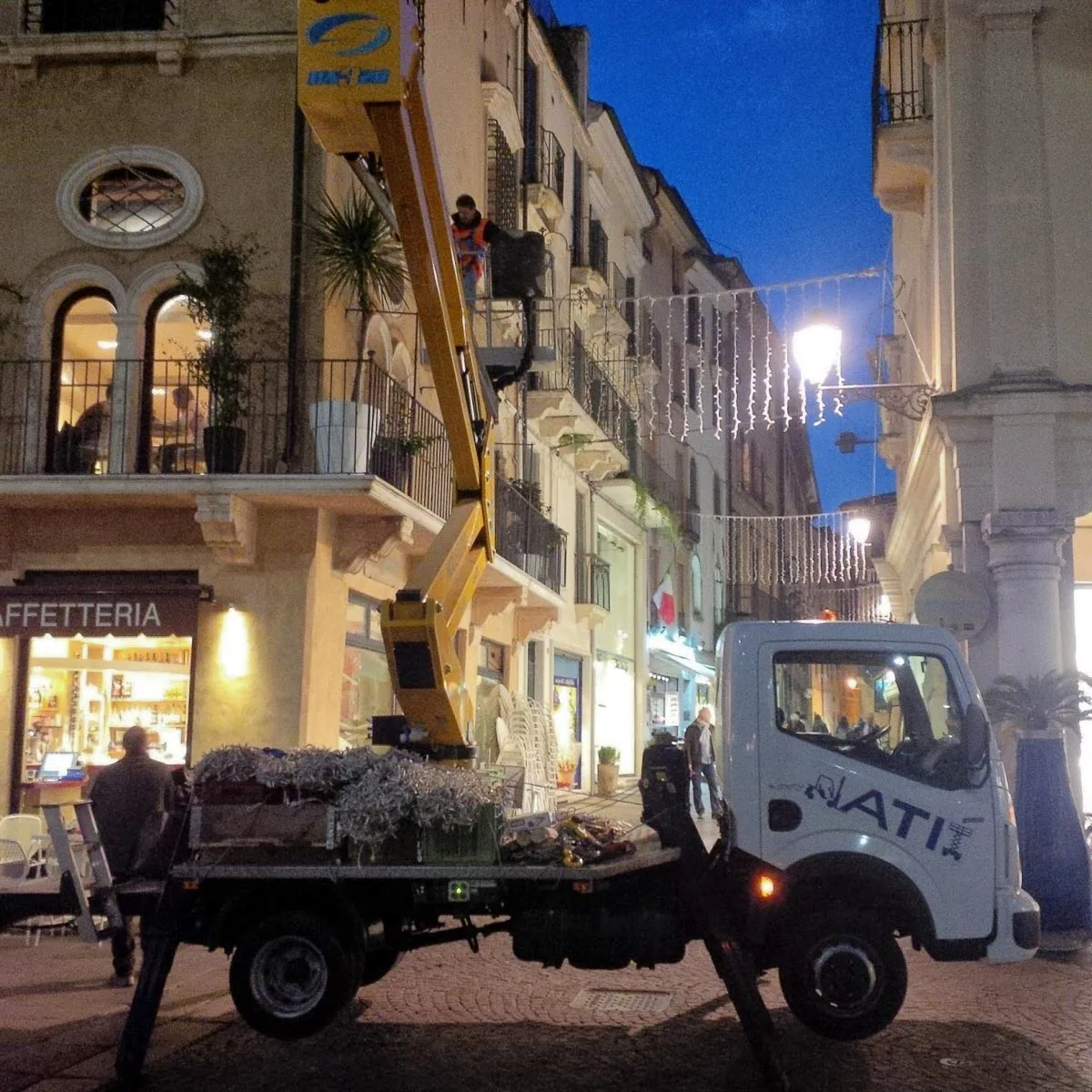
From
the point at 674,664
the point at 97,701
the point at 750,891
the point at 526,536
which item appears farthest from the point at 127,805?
the point at 674,664

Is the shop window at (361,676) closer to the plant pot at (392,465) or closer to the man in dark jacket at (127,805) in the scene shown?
the plant pot at (392,465)

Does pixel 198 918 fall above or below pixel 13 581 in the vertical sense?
below

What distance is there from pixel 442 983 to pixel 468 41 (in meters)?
15.0

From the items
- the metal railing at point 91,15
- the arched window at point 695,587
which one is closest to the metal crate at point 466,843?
the metal railing at point 91,15

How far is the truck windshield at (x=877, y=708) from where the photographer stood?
7609 millimetres

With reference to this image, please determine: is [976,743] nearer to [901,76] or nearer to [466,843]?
[466,843]

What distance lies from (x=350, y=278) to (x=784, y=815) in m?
8.25

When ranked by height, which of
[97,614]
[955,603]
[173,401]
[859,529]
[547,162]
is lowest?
[97,614]

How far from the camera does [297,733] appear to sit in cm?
1391

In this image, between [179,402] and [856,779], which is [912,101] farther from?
[856,779]

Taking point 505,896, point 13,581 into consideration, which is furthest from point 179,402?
point 505,896

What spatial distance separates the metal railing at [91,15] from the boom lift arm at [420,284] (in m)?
7.33

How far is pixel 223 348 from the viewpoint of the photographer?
45.5 ft

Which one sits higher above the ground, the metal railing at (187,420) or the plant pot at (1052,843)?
the metal railing at (187,420)
